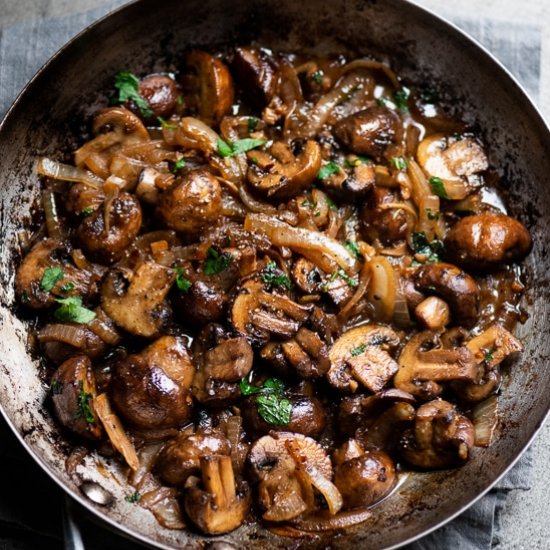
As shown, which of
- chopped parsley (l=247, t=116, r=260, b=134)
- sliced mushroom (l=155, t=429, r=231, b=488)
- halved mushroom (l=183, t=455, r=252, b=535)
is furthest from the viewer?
chopped parsley (l=247, t=116, r=260, b=134)

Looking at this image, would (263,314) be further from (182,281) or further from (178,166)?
(178,166)

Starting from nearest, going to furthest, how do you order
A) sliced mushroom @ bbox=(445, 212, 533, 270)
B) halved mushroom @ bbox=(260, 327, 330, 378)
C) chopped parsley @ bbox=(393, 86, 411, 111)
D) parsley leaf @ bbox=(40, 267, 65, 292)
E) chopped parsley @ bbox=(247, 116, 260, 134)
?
halved mushroom @ bbox=(260, 327, 330, 378) < parsley leaf @ bbox=(40, 267, 65, 292) < sliced mushroom @ bbox=(445, 212, 533, 270) < chopped parsley @ bbox=(247, 116, 260, 134) < chopped parsley @ bbox=(393, 86, 411, 111)

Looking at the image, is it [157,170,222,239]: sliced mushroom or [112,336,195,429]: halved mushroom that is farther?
[157,170,222,239]: sliced mushroom

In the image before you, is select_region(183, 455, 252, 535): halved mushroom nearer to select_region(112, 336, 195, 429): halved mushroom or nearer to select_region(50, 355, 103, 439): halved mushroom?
select_region(112, 336, 195, 429): halved mushroom

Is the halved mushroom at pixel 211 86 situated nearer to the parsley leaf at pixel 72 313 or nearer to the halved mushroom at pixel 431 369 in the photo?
the parsley leaf at pixel 72 313

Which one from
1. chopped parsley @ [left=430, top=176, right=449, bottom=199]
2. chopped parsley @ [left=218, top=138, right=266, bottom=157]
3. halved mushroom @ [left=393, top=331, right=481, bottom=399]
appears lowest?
halved mushroom @ [left=393, top=331, right=481, bottom=399]

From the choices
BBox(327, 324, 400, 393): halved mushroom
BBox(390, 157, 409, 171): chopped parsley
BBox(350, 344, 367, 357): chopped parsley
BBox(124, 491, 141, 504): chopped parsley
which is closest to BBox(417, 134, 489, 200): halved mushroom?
BBox(390, 157, 409, 171): chopped parsley

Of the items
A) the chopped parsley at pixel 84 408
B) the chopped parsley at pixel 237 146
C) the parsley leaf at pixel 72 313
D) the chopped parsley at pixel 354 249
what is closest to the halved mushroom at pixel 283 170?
the chopped parsley at pixel 237 146

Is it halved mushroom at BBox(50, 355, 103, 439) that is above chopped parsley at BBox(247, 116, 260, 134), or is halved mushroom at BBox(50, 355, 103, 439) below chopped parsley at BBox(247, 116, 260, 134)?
below

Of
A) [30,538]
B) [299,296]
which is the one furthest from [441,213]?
[30,538]
